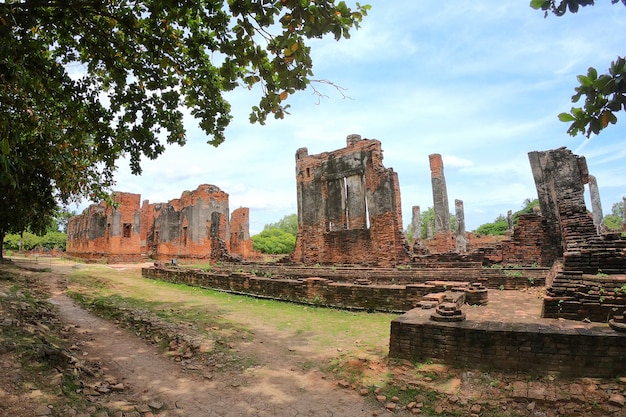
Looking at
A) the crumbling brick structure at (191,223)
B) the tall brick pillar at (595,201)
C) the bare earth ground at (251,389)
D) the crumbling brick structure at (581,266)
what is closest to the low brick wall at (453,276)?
the crumbling brick structure at (581,266)

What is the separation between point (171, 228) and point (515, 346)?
30134 mm

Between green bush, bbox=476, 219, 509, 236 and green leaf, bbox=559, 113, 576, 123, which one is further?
green bush, bbox=476, 219, 509, 236

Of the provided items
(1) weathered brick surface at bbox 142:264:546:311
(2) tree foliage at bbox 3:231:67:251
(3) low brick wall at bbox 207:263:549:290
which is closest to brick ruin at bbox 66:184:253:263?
(1) weathered brick surface at bbox 142:264:546:311

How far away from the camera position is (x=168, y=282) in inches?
627

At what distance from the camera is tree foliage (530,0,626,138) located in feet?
7.65

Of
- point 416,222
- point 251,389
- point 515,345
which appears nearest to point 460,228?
point 416,222

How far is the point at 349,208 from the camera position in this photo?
17984 mm

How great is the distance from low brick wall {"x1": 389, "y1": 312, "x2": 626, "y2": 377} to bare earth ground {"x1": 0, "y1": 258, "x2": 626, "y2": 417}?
0.52 ft

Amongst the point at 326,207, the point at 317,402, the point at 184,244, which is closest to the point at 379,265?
the point at 326,207

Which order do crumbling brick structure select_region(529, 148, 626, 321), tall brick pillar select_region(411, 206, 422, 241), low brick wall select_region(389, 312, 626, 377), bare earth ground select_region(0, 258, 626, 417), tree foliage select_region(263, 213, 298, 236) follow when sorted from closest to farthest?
bare earth ground select_region(0, 258, 626, 417), low brick wall select_region(389, 312, 626, 377), crumbling brick structure select_region(529, 148, 626, 321), tall brick pillar select_region(411, 206, 422, 241), tree foliage select_region(263, 213, 298, 236)

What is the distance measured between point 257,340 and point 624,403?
4.84 meters

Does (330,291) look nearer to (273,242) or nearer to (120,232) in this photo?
(120,232)

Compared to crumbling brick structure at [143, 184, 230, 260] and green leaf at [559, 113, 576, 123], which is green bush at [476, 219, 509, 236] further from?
green leaf at [559, 113, 576, 123]

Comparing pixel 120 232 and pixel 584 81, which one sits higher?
pixel 120 232
